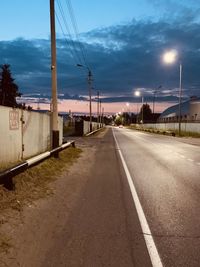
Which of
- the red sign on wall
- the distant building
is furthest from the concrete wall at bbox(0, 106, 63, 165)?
the distant building

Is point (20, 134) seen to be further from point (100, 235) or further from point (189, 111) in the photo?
point (189, 111)

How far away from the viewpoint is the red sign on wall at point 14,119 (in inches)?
490

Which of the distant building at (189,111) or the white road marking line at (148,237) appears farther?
the distant building at (189,111)

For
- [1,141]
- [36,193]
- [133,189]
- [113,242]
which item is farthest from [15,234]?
[1,141]

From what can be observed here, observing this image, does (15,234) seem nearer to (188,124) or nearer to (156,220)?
(156,220)

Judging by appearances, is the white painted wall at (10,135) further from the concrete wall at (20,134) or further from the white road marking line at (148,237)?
the white road marking line at (148,237)

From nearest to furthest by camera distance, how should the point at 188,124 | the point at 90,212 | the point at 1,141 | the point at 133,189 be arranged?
the point at 90,212 → the point at 133,189 → the point at 1,141 → the point at 188,124

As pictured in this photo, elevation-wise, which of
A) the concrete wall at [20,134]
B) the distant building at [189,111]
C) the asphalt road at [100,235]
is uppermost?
the distant building at [189,111]

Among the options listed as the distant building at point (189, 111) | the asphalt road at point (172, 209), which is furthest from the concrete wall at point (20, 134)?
the distant building at point (189, 111)

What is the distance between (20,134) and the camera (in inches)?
542

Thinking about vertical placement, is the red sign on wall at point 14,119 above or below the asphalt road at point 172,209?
above

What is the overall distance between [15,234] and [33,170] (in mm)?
5786

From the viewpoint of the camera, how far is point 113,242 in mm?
5918

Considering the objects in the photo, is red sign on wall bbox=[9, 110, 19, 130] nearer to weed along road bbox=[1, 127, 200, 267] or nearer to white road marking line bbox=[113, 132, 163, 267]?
weed along road bbox=[1, 127, 200, 267]
